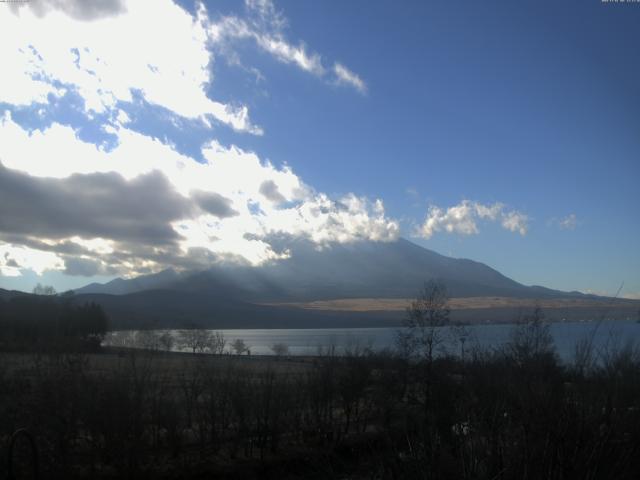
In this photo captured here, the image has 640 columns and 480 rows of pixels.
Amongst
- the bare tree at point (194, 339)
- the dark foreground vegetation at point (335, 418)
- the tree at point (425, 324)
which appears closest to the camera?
the dark foreground vegetation at point (335, 418)

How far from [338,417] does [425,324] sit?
15925 millimetres

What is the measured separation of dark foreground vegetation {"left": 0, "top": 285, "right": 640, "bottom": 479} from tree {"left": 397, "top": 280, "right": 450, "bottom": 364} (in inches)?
13.7

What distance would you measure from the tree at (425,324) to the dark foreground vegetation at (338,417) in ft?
1.15

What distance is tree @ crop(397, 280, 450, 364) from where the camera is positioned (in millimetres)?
48250

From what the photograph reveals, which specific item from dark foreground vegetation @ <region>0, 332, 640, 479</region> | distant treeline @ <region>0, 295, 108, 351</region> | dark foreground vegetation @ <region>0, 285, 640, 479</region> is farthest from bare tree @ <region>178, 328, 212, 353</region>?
dark foreground vegetation @ <region>0, 332, 640, 479</region>

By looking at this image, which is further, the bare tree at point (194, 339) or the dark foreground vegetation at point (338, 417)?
the bare tree at point (194, 339)

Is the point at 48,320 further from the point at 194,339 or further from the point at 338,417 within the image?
the point at 194,339

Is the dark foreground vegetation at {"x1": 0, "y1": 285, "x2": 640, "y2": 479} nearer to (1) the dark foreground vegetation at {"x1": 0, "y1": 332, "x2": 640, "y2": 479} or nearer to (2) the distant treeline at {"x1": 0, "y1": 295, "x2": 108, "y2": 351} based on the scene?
(1) the dark foreground vegetation at {"x1": 0, "y1": 332, "x2": 640, "y2": 479}

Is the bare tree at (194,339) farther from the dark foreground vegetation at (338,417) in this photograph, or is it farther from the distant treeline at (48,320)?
the dark foreground vegetation at (338,417)

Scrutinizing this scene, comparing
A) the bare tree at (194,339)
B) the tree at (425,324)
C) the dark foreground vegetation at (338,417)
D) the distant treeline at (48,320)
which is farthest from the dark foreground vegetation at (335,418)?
the bare tree at (194,339)

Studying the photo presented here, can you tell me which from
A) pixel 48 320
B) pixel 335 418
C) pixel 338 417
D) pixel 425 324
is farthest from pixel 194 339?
pixel 335 418

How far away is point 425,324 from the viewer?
50750 millimetres

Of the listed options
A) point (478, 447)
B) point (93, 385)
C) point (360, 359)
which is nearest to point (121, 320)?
point (360, 359)

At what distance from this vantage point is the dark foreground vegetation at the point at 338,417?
740 centimetres
